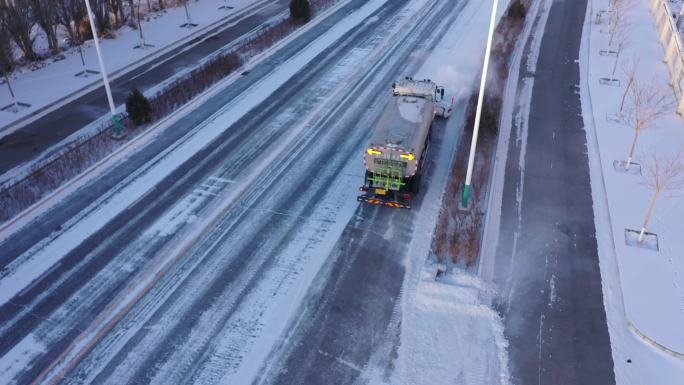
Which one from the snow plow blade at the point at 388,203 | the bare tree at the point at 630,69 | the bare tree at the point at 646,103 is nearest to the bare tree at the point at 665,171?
the bare tree at the point at 646,103

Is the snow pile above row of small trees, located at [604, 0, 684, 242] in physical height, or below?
below

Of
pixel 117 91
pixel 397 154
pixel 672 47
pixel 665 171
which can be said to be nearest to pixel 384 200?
pixel 397 154

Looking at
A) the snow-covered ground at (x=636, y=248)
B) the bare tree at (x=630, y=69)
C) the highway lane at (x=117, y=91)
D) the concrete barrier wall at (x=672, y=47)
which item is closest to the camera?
the snow-covered ground at (x=636, y=248)

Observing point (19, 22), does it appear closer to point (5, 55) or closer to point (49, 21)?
point (49, 21)

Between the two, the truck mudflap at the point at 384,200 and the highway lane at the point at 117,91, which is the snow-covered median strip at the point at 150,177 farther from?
the truck mudflap at the point at 384,200

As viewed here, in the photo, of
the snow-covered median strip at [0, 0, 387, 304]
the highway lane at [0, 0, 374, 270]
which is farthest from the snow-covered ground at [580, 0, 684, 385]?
the snow-covered median strip at [0, 0, 387, 304]

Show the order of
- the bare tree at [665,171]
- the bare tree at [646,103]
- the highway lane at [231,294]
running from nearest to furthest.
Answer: the highway lane at [231,294]
the bare tree at [665,171]
the bare tree at [646,103]

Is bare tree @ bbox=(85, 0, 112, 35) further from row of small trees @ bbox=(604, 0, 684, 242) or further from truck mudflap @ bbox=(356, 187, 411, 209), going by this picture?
row of small trees @ bbox=(604, 0, 684, 242)
